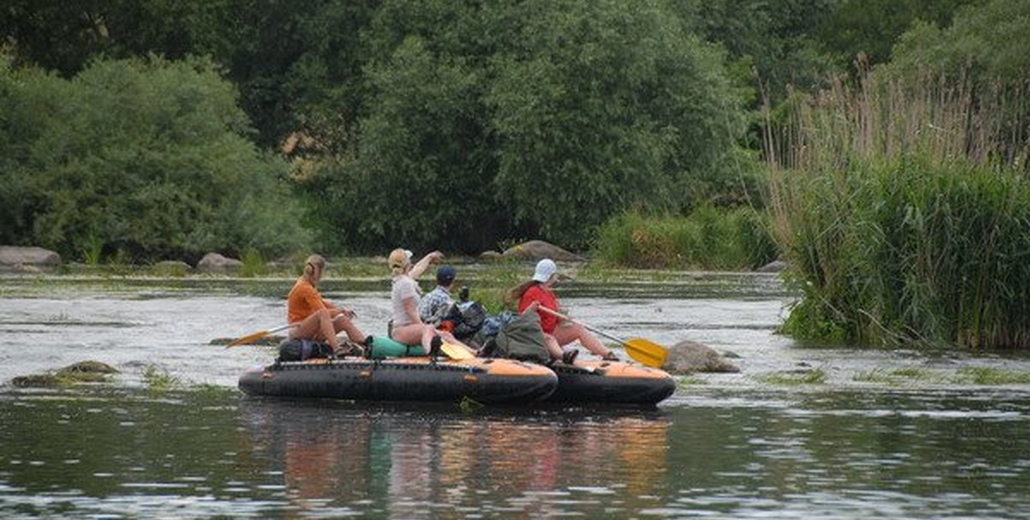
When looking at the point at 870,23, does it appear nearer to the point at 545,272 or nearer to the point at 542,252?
the point at 542,252

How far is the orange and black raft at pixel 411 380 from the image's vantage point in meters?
23.2

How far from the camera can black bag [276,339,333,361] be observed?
24.5 m

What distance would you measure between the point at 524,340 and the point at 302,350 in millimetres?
2374

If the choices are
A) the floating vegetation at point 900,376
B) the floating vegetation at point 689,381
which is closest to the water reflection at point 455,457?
the floating vegetation at point 689,381

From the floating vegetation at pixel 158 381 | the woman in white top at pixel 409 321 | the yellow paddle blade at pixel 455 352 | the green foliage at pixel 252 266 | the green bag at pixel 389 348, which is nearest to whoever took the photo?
the yellow paddle blade at pixel 455 352

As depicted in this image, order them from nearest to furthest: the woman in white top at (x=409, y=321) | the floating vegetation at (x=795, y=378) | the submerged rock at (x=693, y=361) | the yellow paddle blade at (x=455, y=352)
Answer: the yellow paddle blade at (x=455, y=352)
the woman in white top at (x=409, y=321)
the floating vegetation at (x=795, y=378)
the submerged rock at (x=693, y=361)

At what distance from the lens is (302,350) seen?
80.4ft

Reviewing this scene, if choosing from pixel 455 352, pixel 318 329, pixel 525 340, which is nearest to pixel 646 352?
pixel 525 340

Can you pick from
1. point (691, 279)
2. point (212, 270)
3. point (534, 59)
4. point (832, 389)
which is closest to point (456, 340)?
point (832, 389)

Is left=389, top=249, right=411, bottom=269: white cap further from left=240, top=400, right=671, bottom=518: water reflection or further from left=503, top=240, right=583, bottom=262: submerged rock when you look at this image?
left=503, top=240, right=583, bottom=262: submerged rock

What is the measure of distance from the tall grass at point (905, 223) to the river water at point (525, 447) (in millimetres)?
1123

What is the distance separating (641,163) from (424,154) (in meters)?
7.40

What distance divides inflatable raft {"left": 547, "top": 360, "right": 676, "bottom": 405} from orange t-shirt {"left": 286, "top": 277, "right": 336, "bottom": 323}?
2.75 meters

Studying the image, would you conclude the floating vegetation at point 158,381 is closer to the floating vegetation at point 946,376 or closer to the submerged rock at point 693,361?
the submerged rock at point 693,361
